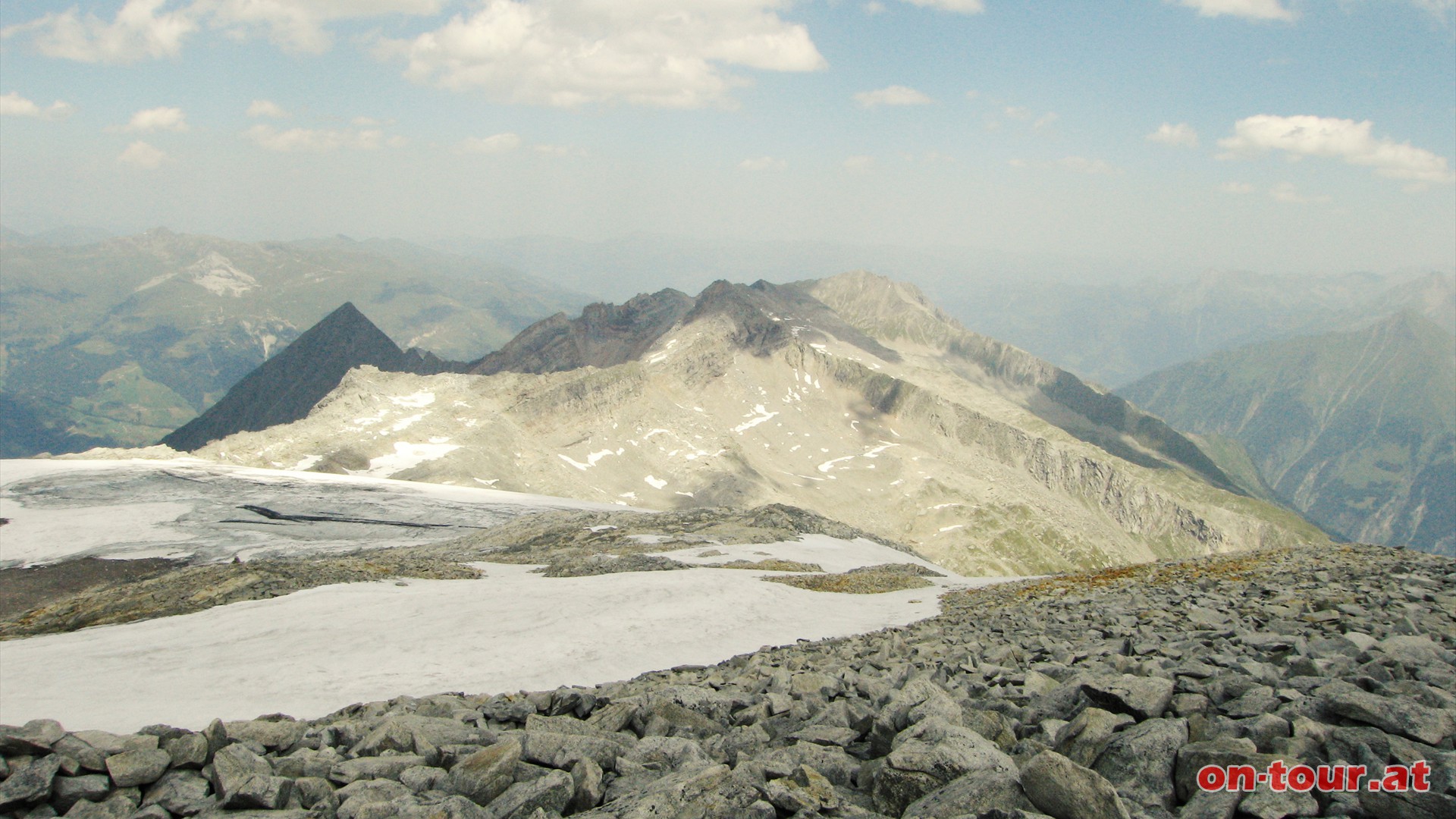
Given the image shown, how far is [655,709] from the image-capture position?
447 inches

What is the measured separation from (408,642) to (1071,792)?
19985 mm

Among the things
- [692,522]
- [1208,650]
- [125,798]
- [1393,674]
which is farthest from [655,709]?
[692,522]

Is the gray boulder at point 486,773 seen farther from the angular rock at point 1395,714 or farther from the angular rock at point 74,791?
the angular rock at point 1395,714

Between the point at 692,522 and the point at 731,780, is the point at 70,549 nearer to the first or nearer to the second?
the point at 692,522

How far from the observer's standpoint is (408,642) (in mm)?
21906

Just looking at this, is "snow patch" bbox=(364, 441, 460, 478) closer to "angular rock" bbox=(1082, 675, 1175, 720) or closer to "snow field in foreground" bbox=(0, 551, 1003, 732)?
"snow field in foreground" bbox=(0, 551, 1003, 732)

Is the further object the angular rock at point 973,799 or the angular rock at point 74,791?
the angular rock at point 74,791

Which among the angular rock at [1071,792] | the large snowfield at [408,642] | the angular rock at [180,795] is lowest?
the large snowfield at [408,642]

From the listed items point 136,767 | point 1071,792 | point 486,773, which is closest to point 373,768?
point 486,773

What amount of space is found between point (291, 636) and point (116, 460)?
67832 mm

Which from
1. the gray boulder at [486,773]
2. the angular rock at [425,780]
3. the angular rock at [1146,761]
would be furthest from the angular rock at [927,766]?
the angular rock at [425,780]

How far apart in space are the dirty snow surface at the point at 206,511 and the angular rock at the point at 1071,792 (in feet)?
185

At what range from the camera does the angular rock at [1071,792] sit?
246 inches

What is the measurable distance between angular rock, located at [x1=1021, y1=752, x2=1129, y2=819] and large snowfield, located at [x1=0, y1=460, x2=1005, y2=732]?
1495 centimetres
